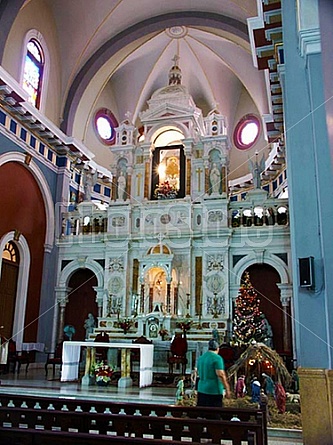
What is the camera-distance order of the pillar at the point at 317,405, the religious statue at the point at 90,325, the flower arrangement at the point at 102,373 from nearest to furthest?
the pillar at the point at 317,405
the flower arrangement at the point at 102,373
the religious statue at the point at 90,325

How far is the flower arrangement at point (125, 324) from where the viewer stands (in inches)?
599

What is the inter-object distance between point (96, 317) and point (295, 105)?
12.0 meters

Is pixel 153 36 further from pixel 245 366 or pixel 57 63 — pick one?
pixel 245 366

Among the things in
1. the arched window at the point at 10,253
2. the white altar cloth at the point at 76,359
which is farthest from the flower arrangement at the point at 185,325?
the arched window at the point at 10,253

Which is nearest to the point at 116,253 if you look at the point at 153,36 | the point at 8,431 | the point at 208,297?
the point at 208,297

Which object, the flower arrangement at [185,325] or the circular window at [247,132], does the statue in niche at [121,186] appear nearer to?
the flower arrangement at [185,325]

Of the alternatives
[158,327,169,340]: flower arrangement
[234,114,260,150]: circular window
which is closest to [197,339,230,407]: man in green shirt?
[158,327,169,340]: flower arrangement

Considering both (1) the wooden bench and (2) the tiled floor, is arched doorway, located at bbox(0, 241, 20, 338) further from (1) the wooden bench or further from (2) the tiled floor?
(1) the wooden bench

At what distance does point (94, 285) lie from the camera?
17.9 m

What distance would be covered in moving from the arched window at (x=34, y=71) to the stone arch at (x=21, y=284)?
16.6 feet

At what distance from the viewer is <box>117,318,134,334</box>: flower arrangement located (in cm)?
1521

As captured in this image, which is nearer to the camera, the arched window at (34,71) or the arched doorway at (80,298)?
the arched window at (34,71)

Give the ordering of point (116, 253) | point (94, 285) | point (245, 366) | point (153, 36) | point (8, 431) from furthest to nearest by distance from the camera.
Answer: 1. point (153, 36)
2. point (94, 285)
3. point (116, 253)
4. point (245, 366)
5. point (8, 431)

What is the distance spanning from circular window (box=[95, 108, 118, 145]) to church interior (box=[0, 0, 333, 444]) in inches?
74.4
